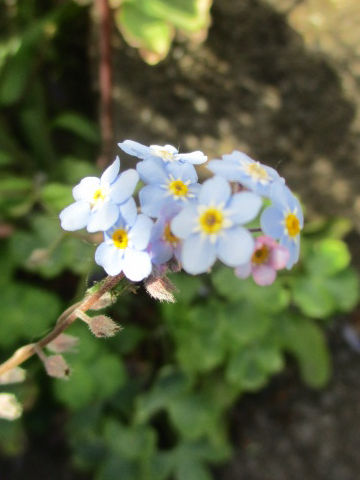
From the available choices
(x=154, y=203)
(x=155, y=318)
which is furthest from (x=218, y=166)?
(x=155, y=318)

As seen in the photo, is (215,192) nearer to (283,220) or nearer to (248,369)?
(283,220)

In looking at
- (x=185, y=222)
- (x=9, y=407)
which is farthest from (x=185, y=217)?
(x=9, y=407)

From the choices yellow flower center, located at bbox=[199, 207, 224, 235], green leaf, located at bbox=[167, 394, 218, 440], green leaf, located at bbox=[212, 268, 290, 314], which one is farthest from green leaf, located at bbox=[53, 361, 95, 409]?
Result: yellow flower center, located at bbox=[199, 207, 224, 235]

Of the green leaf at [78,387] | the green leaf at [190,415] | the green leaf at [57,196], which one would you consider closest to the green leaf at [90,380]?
the green leaf at [78,387]

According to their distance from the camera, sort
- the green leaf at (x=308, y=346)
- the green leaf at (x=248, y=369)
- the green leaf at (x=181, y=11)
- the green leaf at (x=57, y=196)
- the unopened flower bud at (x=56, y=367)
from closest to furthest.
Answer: the unopened flower bud at (x=56, y=367) < the green leaf at (x=181, y=11) < the green leaf at (x=57, y=196) < the green leaf at (x=248, y=369) < the green leaf at (x=308, y=346)

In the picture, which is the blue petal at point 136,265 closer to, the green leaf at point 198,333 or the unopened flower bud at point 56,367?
the unopened flower bud at point 56,367

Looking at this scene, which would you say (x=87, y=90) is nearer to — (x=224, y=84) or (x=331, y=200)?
(x=224, y=84)

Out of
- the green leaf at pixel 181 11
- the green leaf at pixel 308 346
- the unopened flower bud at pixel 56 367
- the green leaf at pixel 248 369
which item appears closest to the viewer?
the unopened flower bud at pixel 56 367
